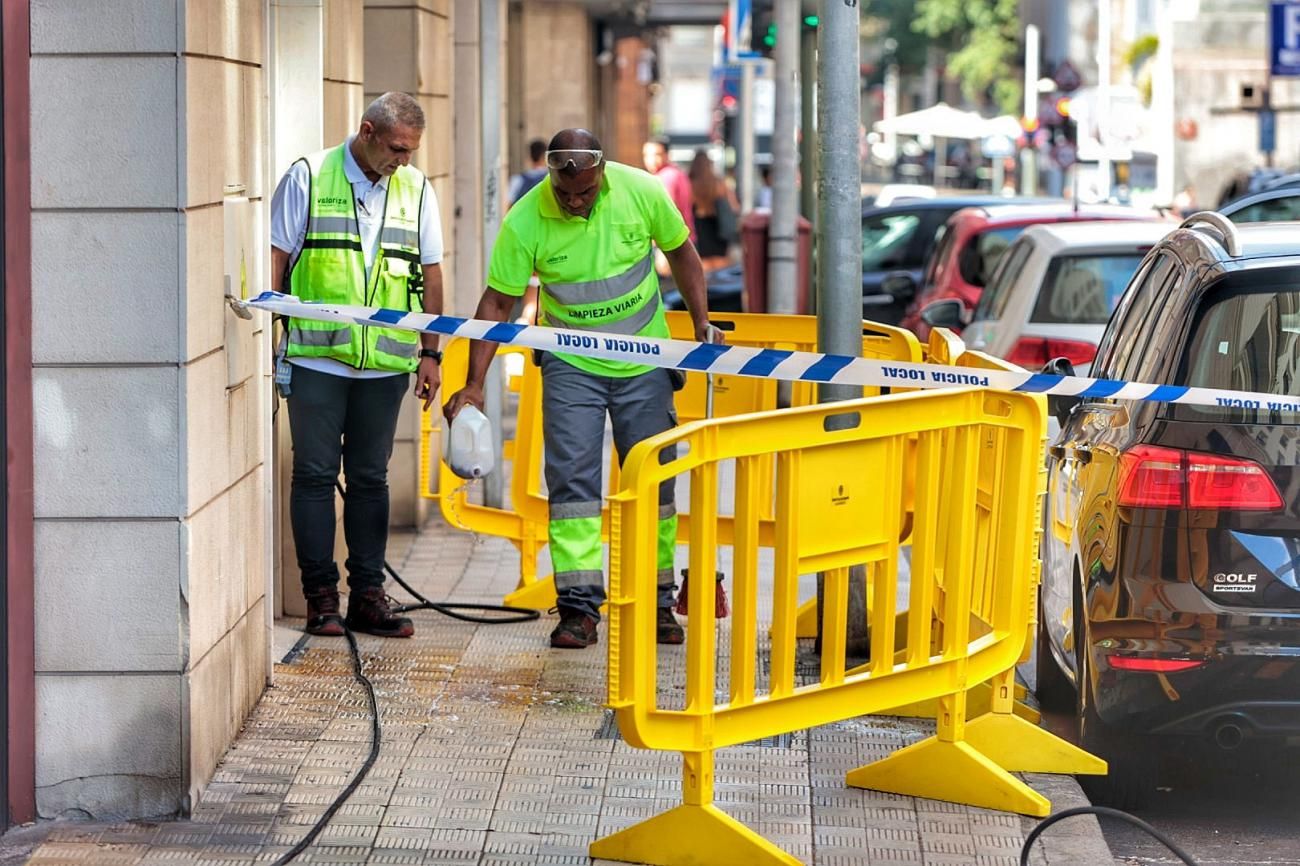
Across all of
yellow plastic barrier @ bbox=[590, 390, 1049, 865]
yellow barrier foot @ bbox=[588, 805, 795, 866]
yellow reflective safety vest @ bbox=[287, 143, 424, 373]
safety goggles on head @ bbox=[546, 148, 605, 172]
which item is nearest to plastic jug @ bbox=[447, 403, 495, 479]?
yellow reflective safety vest @ bbox=[287, 143, 424, 373]

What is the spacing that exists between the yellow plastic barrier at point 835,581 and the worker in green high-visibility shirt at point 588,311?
1613mm

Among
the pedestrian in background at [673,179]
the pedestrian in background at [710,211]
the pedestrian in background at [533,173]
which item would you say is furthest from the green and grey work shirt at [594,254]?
the pedestrian in background at [710,211]

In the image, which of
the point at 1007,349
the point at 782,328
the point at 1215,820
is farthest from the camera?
the point at 1007,349

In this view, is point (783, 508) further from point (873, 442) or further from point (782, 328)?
point (782, 328)

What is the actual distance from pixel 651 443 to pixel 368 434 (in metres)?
3.04

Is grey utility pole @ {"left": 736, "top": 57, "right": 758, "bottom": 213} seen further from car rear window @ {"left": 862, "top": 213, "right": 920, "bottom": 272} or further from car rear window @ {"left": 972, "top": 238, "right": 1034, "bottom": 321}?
car rear window @ {"left": 972, "top": 238, "right": 1034, "bottom": 321}

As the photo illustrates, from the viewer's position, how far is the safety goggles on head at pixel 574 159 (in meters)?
7.03

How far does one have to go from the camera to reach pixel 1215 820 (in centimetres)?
622

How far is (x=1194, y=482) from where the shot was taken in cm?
571

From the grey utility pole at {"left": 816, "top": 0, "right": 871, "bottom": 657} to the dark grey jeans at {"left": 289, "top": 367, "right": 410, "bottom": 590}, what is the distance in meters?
1.56

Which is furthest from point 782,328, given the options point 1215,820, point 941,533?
point 1215,820

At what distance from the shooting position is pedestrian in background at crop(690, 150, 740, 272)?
20.1 meters

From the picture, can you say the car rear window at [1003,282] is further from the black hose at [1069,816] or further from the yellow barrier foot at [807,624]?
the black hose at [1069,816]

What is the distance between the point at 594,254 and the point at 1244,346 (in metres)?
2.30
